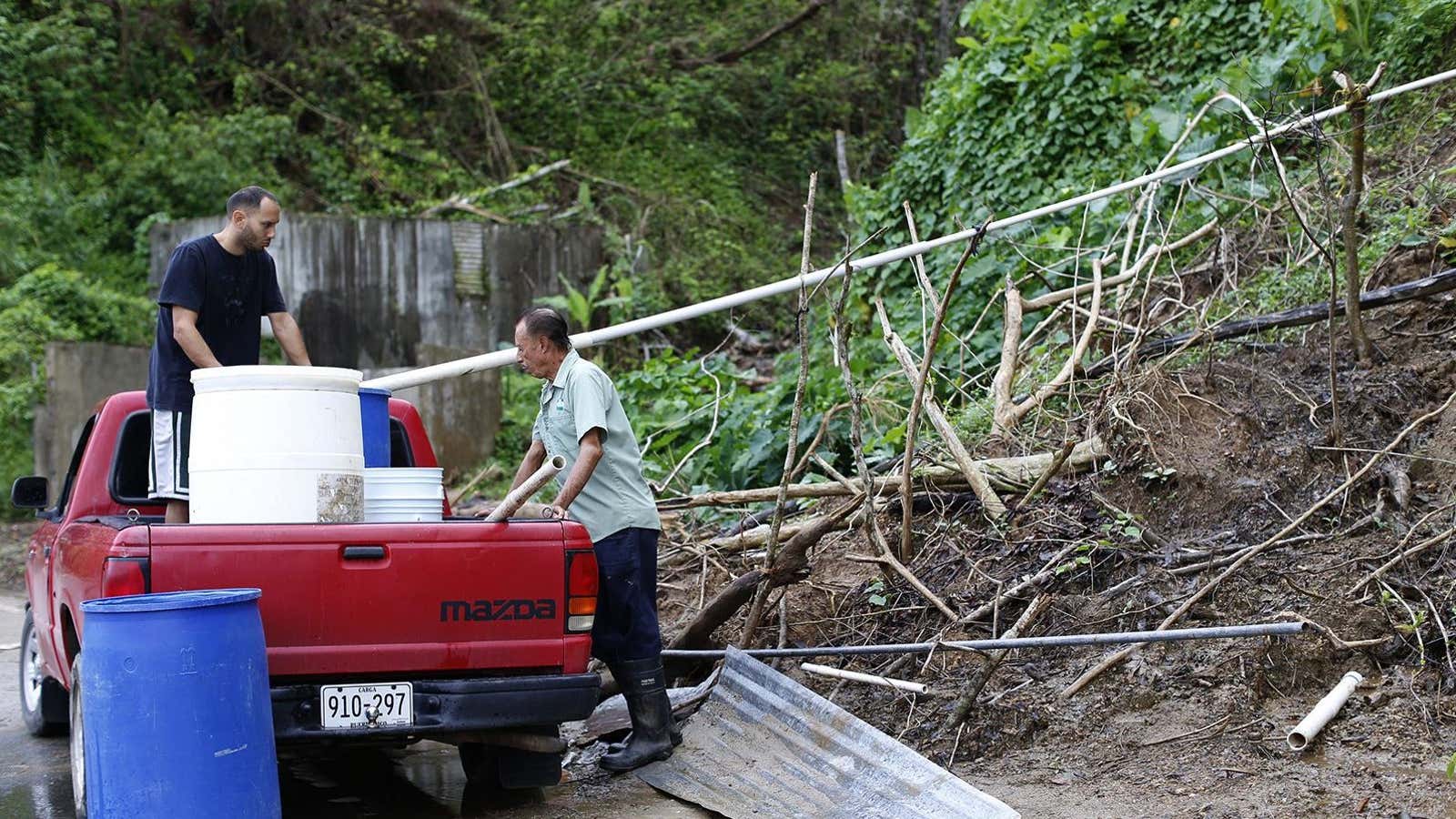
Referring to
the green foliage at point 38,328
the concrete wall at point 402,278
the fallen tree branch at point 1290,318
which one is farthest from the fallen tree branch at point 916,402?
the green foliage at point 38,328

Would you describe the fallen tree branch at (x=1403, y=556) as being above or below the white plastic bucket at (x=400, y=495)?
below

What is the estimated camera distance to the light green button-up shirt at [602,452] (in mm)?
5422

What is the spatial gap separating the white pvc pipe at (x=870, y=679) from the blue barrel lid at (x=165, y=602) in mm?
2380

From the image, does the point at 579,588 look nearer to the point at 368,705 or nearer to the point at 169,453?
the point at 368,705

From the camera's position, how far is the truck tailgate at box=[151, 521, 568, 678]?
14.9ft

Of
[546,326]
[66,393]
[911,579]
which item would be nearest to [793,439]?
[911,579]

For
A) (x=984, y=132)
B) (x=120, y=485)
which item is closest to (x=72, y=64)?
(x=984, y=132)

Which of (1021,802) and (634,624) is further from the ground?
(634,624)

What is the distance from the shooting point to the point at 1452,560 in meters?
5.39

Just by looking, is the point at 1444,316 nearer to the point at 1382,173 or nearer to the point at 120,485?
the point at 1382,173

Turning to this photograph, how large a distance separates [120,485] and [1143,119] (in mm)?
7386

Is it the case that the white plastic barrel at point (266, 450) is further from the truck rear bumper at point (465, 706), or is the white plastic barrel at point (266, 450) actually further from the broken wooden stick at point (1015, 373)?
the broken wooden stick at point (1015, 373)

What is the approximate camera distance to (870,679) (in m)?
5.46

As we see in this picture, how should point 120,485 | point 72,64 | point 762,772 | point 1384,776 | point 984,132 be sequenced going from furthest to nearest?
point 72,64 < point 984,132 < point 120,485 < point 762,772 < point 1384,776
